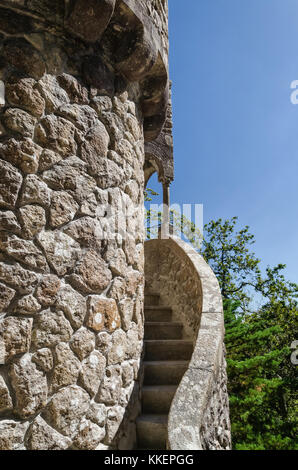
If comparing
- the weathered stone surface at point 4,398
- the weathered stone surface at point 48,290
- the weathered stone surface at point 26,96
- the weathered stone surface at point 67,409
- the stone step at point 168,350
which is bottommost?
the weathered stone surface at point 67,409

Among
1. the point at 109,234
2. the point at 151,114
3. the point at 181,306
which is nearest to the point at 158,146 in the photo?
the point at 151,114

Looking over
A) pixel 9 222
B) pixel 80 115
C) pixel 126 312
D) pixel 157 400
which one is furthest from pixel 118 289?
pixel 80 115

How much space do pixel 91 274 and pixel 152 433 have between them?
1.51 meters

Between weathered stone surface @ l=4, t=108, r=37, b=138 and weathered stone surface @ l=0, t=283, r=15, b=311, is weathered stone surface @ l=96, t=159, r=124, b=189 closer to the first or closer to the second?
weathered stone surface @ l=4, t=108, r=37, b=138

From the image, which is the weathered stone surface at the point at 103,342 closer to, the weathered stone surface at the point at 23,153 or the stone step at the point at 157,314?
the weathered stone surface at the point at 23,153

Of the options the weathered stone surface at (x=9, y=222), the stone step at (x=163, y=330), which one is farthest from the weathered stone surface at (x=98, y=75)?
the stone step at (x=163, y=330)

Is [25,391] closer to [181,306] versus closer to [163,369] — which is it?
[163,369]

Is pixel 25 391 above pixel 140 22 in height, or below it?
below

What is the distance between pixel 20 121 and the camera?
226 cm

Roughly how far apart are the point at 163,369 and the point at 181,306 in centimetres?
120

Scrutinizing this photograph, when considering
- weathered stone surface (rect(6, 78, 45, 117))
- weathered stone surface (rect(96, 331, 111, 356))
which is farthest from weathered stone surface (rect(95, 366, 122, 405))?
weathered stone surface (rect(6, 78, 45, 117))

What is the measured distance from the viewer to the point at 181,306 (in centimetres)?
457

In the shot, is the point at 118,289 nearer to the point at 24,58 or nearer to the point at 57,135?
the point at 57,135

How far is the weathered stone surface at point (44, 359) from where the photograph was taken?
2.09m
